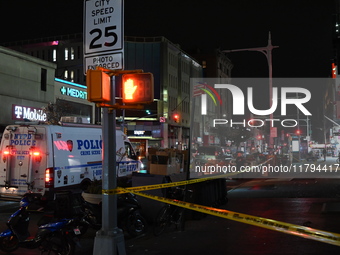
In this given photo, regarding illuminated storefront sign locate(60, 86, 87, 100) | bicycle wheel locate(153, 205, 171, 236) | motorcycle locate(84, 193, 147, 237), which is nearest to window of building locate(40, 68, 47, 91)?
illuminated storefront sign locate(60, 86, 87, 100)

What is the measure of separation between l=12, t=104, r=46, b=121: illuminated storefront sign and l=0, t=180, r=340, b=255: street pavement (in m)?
18.2

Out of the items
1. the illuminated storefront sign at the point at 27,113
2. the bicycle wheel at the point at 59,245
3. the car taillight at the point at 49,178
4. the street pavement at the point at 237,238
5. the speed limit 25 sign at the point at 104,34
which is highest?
the illuminated storefront sign at the point at 27,113

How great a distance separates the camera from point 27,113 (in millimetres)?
29859

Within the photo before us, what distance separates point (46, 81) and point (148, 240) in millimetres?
26355

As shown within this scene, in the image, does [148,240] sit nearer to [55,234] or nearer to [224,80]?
[55,234]

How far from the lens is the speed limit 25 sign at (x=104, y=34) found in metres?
6.83

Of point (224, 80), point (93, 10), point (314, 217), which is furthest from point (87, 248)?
point (224, 80)

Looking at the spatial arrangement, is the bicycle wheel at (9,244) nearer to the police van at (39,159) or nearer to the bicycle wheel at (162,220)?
the bicycle wheel at (162,220)

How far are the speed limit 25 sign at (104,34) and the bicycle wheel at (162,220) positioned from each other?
13.0 ft

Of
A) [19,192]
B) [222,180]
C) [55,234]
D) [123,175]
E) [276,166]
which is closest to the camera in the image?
[55,234]

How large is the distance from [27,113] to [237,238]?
80.1 ft

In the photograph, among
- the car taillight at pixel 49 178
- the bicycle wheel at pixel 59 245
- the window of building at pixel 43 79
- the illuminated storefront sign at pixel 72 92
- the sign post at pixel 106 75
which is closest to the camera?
the sign post at pixel 106 75

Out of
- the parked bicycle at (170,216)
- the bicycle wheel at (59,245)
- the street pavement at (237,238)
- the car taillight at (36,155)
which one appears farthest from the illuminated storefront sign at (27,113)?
the bicycle wheel at (59,245)

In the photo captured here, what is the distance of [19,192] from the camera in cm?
1270
